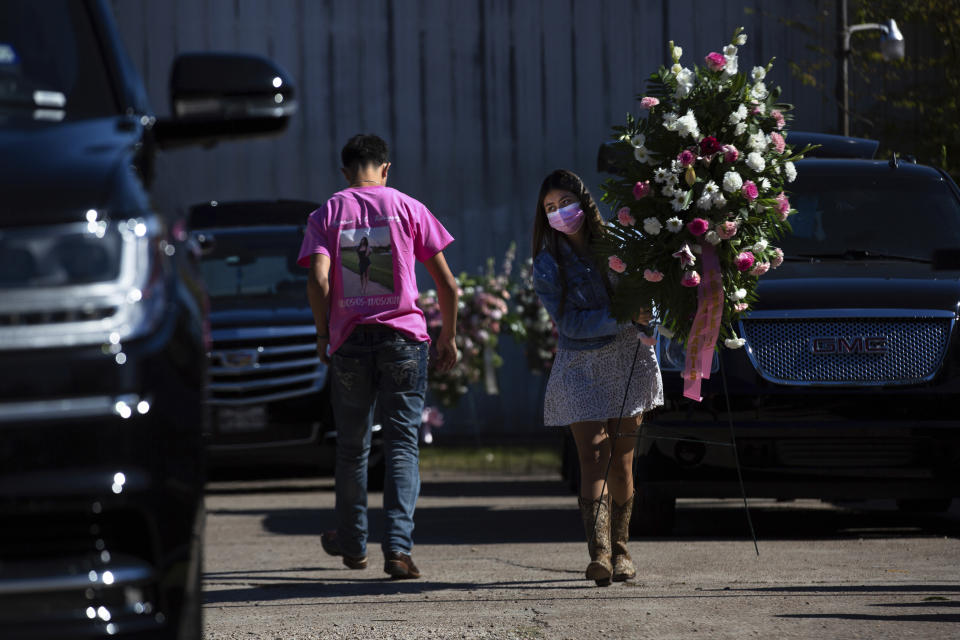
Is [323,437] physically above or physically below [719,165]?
below

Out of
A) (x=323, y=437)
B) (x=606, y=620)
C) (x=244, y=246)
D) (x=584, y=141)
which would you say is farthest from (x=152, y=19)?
(x=606, y=620)

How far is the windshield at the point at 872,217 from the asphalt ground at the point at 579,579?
62.1 inches

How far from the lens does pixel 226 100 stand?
3.68 metres

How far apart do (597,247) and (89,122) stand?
393 cm

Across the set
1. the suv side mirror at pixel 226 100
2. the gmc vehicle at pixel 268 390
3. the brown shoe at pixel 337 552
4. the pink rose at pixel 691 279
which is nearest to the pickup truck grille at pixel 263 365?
the gmc vehicle at pixel 268 390

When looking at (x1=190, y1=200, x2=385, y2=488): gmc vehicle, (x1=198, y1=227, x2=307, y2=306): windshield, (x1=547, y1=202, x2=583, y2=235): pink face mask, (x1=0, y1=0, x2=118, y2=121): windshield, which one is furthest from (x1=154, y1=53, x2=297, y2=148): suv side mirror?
(x1=198, y1=227, x2=307, y2=306): windshield

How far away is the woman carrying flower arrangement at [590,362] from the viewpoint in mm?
6902

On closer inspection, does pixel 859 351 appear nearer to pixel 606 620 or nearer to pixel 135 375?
pixel 606 620

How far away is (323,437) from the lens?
11133 mm

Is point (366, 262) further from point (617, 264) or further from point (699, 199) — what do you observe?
point (699, 199)

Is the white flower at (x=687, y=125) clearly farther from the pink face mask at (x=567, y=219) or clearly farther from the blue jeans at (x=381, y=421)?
the blue jeans at (x=381, y=421)

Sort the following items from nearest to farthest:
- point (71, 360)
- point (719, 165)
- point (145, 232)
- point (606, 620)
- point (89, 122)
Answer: point (71, 360), point (145, 232), point (89, 122), point (606, 620), point (719, 165)

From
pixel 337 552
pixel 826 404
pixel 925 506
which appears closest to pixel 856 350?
pixel 826 404

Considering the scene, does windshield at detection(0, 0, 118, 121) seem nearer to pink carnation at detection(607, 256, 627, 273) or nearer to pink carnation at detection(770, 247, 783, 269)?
pink carnation at detection(607, 256, 627, 273)
